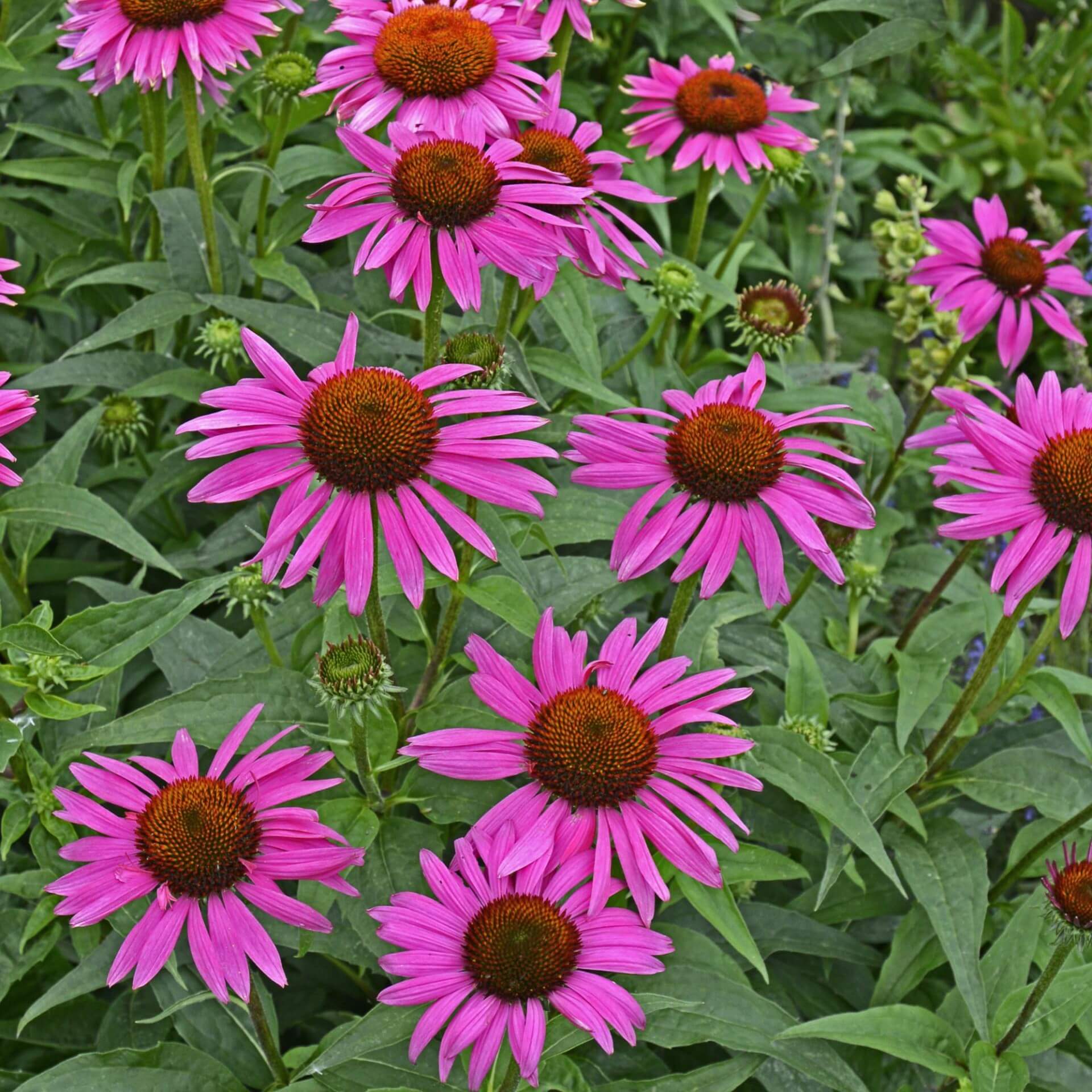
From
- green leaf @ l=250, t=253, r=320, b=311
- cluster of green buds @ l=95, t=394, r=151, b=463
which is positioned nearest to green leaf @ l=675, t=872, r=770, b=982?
green leaf @ l=250, t=253, r=320, b=311

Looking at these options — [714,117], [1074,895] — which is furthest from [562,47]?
[1074,895]

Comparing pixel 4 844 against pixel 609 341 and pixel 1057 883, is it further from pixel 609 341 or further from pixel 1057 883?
pixel 609 341

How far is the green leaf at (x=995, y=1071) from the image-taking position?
1.54m

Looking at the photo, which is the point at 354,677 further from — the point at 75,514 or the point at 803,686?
the point at 803,686

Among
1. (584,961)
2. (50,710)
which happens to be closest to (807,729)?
(584,961)

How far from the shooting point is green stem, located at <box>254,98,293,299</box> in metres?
2.25

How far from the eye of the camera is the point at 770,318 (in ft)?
7.11

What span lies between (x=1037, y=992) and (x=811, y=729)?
1.56 ft

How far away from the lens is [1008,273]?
2.23 metres

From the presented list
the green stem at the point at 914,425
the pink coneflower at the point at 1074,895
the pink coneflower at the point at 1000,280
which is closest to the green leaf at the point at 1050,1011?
the pink coneflower at the point at 1074,895

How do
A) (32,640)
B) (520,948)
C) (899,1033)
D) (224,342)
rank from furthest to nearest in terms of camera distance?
(224,342)
(899,1033)
(32,640)
(520,948)

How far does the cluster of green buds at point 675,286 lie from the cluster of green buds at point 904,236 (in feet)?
2.27

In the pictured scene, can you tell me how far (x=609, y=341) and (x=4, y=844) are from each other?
4.60ft

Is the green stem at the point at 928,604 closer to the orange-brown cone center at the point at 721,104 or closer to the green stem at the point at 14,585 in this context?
the orange-brown cone center at the point at 721,104
